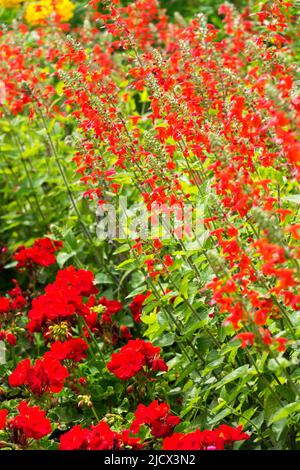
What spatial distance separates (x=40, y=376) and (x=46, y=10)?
4.73m

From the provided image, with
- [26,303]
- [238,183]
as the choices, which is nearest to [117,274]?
[26,303]

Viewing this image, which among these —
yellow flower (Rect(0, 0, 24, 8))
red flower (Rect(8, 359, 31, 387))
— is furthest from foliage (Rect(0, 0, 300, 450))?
yellow flower (Rect(0, 0, 24, 8))

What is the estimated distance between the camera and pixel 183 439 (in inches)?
115

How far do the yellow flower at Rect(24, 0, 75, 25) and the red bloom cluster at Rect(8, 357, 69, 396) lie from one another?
12.2 feet

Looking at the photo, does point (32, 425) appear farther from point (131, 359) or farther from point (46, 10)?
point (46, 10)

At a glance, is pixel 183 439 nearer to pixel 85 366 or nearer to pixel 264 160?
pixel 264 160

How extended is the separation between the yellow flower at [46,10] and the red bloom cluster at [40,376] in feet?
12.2

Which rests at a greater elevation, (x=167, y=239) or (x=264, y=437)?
(x=167, y=239)

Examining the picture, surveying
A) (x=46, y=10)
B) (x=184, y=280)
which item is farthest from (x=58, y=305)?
(x=46, y=10)

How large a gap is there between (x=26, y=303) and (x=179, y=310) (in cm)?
162

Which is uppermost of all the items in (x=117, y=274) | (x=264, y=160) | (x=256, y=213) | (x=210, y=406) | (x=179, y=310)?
(x=256, y=213)

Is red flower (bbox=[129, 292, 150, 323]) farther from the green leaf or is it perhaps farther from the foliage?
the green leaf

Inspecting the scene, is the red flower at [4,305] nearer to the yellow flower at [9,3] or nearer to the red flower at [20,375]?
the red flower at [20,375]

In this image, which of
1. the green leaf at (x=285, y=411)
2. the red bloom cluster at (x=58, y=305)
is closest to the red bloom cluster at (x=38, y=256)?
the red bloom cluster at (x=58, y=305)
